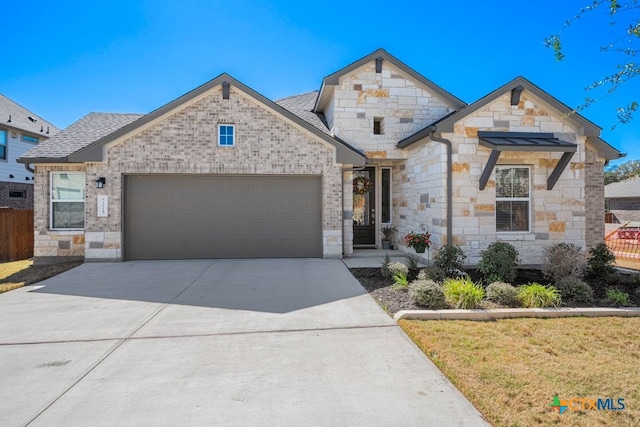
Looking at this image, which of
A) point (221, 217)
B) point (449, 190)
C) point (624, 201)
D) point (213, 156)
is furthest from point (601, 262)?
point (624, 201)

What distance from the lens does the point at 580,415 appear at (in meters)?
2.82

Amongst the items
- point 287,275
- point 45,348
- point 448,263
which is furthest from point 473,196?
point 45,348

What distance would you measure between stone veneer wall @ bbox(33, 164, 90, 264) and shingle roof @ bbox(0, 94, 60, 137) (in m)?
11.8

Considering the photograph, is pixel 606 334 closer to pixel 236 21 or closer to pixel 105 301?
pixel 105 301

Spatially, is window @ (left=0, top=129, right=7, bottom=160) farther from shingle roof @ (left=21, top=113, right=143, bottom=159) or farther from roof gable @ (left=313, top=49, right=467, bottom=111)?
roof gable @ (left=313, top=49, right=467, bottom=111)

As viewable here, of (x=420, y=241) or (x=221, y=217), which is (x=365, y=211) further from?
(x=221, y=217)

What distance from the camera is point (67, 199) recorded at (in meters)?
10.1

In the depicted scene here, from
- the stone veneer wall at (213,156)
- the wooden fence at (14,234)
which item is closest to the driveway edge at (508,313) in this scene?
the stone veneer wall at (213,156)

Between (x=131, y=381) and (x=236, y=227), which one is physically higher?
(x=236, y=227)

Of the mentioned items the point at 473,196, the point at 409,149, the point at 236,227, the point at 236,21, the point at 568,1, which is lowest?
the point at 236,227

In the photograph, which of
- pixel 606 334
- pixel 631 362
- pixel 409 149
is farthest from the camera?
pixel 409 149

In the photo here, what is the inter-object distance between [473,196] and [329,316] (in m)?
5.51

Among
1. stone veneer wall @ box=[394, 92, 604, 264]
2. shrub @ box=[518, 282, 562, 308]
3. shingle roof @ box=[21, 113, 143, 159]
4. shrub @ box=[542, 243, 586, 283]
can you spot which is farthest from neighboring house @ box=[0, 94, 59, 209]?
shrub @ box=[542, 243, 586, 283]

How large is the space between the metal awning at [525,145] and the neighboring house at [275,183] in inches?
2.8
